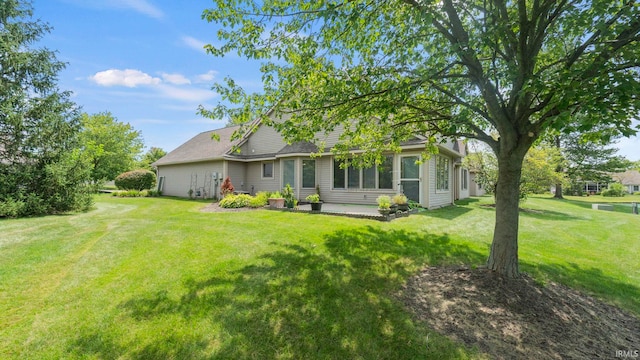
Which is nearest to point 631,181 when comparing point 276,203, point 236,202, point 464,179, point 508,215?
point 464,179

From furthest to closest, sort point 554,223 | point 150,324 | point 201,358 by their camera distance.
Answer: point 554,223 → point 150,324 → point 201,358

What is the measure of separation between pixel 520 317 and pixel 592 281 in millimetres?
2626

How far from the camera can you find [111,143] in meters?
29.5

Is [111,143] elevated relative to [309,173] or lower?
elevated

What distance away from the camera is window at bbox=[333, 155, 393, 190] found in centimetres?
1270

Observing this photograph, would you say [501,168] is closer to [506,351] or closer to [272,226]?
[506,351]

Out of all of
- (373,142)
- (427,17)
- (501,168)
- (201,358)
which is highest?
(427,17)

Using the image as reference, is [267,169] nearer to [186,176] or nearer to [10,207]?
[186,176]

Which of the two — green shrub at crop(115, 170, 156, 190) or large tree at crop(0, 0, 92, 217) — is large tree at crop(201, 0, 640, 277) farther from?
green shrub at crop(115, 170, 156, 190)

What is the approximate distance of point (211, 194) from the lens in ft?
57.8

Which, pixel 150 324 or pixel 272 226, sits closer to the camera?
pixel 150 324

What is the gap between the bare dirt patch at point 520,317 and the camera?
2834 mm

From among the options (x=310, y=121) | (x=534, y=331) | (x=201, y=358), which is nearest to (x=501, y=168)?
(x=534, y=331)

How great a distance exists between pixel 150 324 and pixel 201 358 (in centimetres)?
103
